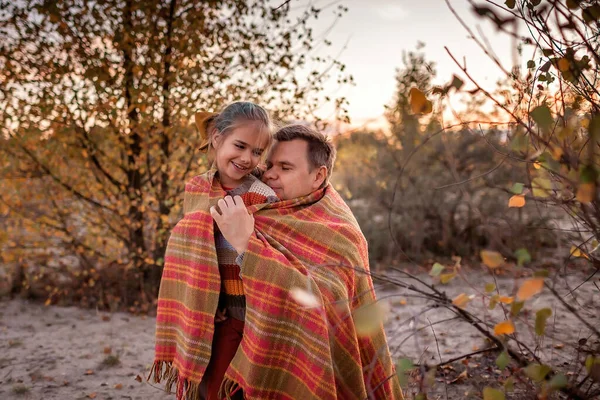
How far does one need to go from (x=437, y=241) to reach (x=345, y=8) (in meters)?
4.89

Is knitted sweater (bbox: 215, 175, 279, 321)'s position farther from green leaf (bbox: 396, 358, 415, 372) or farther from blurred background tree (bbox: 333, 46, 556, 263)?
blurred background tree (bbox: 333, 46, 556, 263)

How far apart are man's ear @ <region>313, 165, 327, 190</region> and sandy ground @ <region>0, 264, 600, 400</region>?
883 mm

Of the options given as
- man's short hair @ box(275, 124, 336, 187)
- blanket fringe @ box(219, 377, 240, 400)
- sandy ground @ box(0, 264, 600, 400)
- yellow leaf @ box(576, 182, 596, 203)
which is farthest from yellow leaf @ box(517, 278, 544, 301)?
sandy ground @ box(0, 264, 600, 400)

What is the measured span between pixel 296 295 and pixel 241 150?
0.84 m

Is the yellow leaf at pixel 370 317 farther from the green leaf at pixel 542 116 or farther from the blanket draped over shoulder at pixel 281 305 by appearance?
the blanket draped over shoulder at pixel 281 305

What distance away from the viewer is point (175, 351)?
2.60 m

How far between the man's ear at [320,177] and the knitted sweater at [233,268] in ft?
0.83

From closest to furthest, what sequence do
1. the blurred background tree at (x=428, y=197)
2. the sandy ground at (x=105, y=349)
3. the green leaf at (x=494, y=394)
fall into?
the green leaf at (x=494, y=394)
the sandy ground at (x=105, y=349)
the blurred background tree at (x=428, y=197)

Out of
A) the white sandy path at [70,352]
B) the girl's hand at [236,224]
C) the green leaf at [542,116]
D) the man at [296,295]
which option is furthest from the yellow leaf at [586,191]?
the white sandy path at [70,352]

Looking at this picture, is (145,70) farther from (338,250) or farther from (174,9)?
(338,250)

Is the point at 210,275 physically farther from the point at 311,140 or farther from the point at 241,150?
the point at 311,140

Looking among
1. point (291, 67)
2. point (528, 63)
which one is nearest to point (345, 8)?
point (291, 67)

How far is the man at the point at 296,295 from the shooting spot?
7.22 feet

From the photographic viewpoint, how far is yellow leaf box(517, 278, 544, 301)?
3.48 ft
